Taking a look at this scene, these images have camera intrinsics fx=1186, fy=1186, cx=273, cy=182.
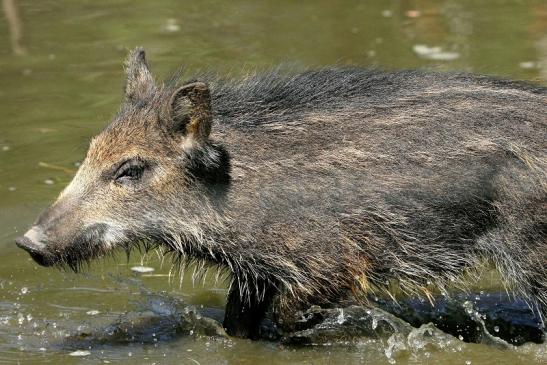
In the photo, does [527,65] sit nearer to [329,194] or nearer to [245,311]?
[329,194]

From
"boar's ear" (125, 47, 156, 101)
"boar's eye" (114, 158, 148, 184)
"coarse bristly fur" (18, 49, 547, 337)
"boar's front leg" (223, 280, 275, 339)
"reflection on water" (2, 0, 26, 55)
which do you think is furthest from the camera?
"reflection on water" (2, 0, 26, 55)

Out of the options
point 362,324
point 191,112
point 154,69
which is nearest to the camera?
point 191,112

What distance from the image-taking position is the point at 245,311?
8297 millimetres

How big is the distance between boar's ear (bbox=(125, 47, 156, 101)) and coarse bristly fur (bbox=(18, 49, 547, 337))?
295mm

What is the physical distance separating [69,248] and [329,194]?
5.74 ft

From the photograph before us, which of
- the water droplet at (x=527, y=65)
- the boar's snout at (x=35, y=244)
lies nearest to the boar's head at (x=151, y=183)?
the boar's snout at (x=35, y=244)

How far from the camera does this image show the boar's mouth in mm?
7555

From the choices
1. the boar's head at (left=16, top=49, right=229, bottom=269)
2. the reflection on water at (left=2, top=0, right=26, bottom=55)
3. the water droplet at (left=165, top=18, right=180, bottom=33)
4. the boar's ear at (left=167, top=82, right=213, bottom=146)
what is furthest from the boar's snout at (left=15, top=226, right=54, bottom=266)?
the water droplet at (left=165, top=18, right=180, bottom=33)

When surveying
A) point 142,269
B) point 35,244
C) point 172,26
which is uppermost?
point 35,244

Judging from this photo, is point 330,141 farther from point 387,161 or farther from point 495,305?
point 495,305

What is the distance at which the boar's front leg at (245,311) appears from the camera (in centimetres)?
828

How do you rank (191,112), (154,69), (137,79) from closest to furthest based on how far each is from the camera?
1. (191,112)
2. (137,79)
3. (154,69)

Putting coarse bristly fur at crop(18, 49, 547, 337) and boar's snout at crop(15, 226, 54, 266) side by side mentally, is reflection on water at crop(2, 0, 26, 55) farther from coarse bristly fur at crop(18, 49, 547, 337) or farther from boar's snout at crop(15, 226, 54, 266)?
boar's snout at crop(15, 226, 54, 266)

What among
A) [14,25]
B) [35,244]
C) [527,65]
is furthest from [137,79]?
[14,25]
